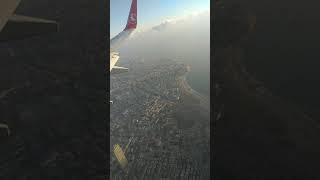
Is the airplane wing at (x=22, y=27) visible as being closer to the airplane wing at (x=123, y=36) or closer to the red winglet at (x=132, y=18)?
the airplane wing at (x=123, y=36)

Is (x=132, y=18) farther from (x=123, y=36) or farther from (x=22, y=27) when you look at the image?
(x=22, y=27)

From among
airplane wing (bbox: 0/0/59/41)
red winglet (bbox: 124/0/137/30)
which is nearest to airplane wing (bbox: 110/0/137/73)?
red winglet (bbox: 124/0/137/30)

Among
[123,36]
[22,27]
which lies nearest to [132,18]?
[123,36]

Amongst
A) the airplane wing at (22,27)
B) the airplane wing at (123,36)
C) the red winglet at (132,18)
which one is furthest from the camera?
the red winglet at (132,18)

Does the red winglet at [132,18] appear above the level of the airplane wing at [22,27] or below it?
below

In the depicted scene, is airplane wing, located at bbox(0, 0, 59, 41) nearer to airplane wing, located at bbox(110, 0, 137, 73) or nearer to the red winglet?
airplane wing, located at bbox(110, 0, 137, 73)

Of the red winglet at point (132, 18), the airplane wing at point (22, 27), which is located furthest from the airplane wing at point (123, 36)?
the airplane wing at point (22, 27)

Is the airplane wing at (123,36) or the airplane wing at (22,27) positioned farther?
the airplane wing at (123,36)

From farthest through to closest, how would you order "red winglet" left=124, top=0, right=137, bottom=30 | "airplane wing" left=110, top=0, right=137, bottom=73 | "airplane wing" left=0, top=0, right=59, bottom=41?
"red winglet" left=124, top=0, right=137, bottom=30 < "airplane wing" left=110, top=0, right=137, bottom=73 < "airplane wing" left=0, top=0, right=59, bottom=41
